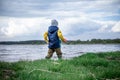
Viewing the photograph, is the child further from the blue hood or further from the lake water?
the lake water

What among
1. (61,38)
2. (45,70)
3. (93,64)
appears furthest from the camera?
(61,38)

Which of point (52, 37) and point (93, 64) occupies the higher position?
point (52, 37)

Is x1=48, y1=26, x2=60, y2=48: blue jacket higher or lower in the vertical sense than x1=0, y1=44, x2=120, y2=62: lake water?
higher

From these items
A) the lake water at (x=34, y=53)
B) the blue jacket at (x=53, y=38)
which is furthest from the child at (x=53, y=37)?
the lake water at (x=34, y=53)

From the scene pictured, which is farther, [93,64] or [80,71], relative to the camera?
[93,64]

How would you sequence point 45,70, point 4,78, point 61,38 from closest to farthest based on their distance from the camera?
point 4,78, point 45,70, point 61,38

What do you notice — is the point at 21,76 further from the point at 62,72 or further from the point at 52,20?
the point at 52,20

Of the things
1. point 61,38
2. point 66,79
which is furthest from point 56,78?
point 61,38

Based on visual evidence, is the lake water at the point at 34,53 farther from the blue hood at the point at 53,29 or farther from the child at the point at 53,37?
the blue hood at the point at 53,29

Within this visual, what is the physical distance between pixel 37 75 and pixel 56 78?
529 mm

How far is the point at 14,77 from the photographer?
7.97m

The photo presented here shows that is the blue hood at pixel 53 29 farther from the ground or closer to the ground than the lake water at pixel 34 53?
farther from the ground

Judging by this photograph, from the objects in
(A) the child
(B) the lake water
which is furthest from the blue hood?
(B) the lake water

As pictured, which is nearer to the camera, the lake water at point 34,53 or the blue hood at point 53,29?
the blue hood at point 53,29
